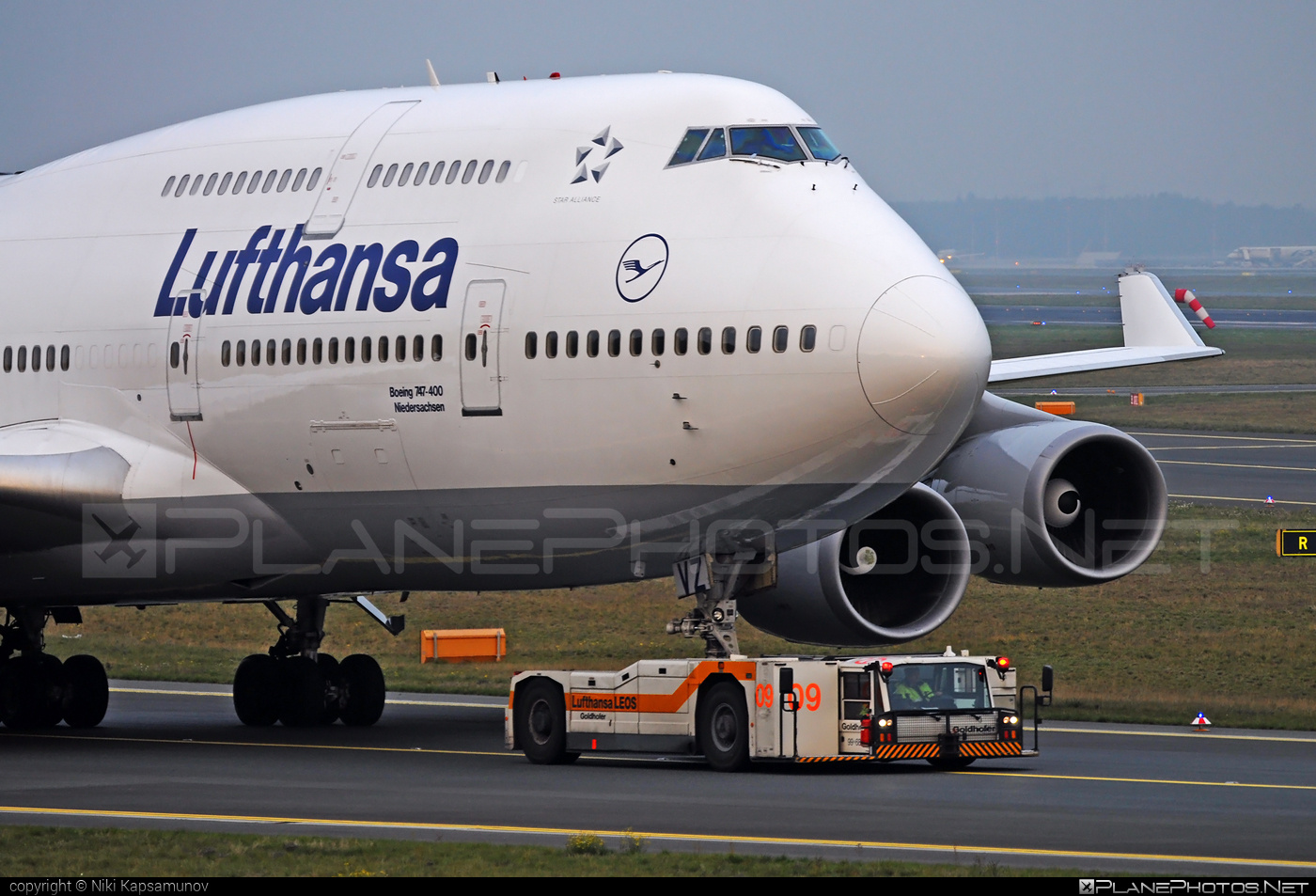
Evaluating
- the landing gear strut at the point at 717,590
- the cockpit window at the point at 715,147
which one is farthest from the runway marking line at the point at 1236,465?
the cockpit window at the point at 715,147

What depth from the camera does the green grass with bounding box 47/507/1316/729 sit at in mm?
36969

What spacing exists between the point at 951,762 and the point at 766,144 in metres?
7.43

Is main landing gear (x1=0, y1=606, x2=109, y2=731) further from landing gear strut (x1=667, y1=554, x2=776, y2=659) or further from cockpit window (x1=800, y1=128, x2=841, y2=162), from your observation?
cockpit window (x1=800, y1=128, x2=841, y2=162)

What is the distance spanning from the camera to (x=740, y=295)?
22109mm

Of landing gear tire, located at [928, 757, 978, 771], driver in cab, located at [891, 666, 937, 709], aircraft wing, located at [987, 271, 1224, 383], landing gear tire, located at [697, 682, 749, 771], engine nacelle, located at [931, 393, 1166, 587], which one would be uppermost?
aircraft wing, located at [987, 271, 1224, 383]

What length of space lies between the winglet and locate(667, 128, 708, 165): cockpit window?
11.6 meters

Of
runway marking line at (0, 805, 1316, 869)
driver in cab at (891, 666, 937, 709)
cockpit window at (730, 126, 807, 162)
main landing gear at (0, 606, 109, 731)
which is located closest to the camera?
runway marking line at (0, 805, 1316, 869)

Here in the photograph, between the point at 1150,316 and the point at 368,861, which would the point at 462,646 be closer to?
the point at 1150,316

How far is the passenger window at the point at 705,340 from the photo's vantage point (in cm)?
2214

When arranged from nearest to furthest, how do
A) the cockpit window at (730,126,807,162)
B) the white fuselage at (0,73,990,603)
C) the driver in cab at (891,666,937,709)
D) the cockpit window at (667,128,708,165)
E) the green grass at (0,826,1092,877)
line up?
the green grass at (0,826,1092,877), the white fuselage at (0,73,990,603), the driver in cab at (891,666,937,709), the cockpit window at (730,126,807,162), the cockpit window at (667,128,708,165)

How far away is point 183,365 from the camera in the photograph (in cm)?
2614

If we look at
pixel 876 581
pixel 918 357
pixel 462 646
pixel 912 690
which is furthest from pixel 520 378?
pixel 462 646

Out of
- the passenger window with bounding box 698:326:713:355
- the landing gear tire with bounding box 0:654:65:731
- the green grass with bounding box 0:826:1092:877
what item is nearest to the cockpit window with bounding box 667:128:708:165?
the passenger window with bounding box 698:326:713:355

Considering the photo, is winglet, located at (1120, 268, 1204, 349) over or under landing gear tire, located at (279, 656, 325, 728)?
over
